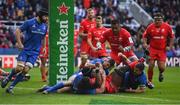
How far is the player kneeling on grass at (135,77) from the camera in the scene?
52.0ft

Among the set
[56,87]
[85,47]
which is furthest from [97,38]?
[56,87]

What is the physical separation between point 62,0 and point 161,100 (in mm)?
3901

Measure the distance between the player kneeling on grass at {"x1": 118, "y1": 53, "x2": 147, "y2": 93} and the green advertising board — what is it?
1.58 m

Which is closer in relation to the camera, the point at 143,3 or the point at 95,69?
the point at 95,69

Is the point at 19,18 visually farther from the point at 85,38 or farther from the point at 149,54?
the point at 149,54

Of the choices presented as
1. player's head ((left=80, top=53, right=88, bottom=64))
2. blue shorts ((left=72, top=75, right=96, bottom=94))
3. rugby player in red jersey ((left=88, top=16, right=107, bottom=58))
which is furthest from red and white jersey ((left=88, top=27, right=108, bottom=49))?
blue shorts ((left=72, top=75, right=96, bottom=94))

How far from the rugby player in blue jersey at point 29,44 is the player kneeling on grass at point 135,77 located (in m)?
2.45

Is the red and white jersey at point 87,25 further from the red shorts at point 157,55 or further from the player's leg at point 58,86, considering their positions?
the player's leg at point 58,86

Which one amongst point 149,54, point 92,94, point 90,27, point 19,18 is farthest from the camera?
point 19,18

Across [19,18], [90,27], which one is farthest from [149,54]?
[19,18]

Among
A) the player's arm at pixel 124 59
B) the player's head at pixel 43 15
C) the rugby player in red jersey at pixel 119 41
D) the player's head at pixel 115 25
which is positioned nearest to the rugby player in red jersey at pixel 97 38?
the rugby player in red jersey at pixel 119 41

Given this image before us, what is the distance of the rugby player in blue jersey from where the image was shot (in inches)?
627

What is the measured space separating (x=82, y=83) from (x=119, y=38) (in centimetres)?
271

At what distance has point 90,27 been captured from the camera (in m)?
20.5
